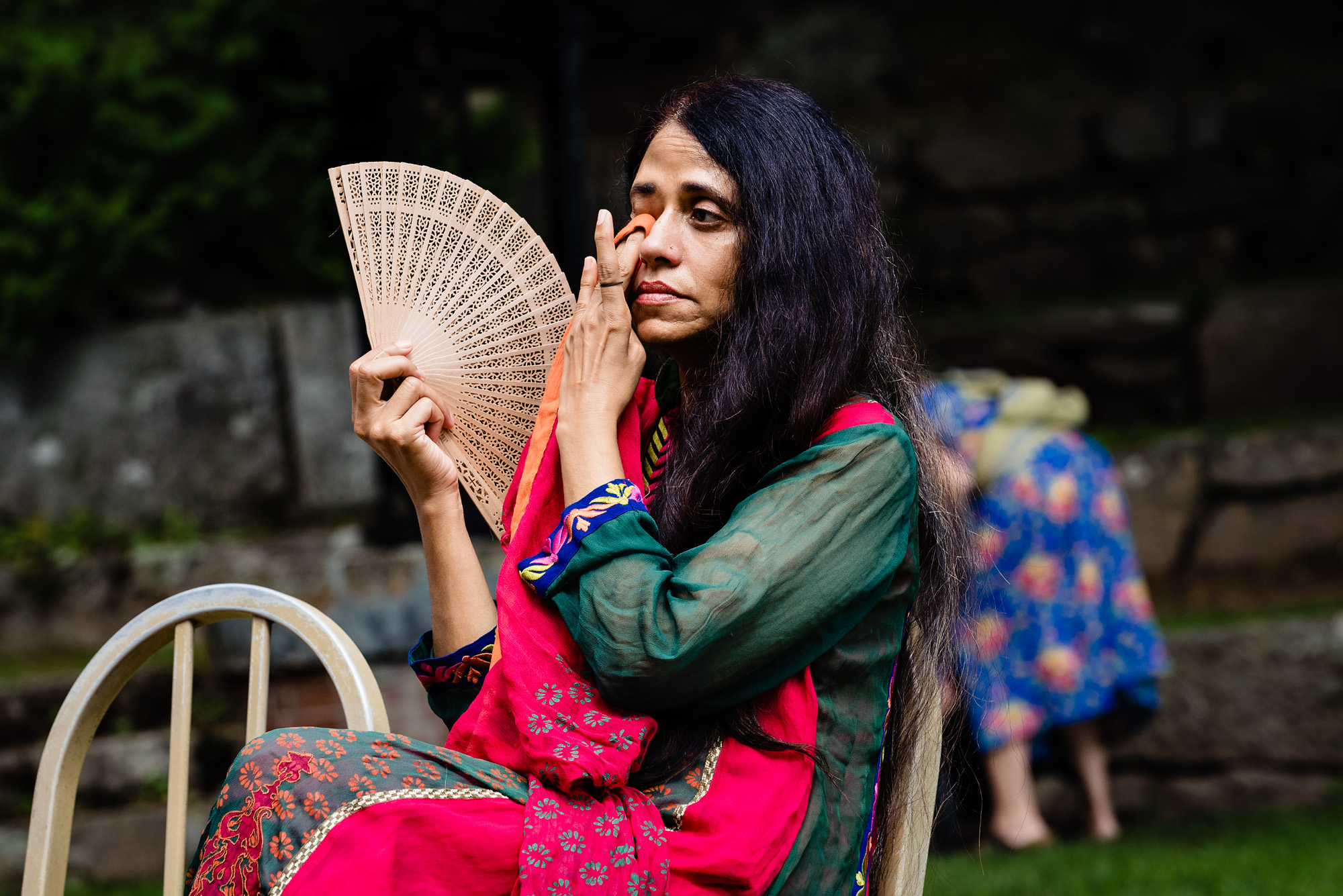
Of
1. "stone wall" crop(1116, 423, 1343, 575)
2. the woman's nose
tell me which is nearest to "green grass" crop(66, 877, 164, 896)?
the woman's nose

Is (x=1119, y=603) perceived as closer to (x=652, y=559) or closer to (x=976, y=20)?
(x=652, y=559)

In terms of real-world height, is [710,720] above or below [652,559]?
below

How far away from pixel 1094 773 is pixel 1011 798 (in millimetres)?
282

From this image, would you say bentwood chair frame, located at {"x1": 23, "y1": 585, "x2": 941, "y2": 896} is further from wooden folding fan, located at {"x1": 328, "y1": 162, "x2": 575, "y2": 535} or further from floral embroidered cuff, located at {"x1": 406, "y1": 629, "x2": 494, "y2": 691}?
wooden folding fan, located at {"x1": 328, "y1": 162, "x2": 575, "y2": 535}

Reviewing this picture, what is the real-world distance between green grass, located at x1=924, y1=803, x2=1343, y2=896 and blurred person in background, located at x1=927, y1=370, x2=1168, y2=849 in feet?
0.79

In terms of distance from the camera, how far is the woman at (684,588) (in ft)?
4.18

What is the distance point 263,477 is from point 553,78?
1.88m

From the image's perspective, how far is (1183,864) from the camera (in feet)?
11.0

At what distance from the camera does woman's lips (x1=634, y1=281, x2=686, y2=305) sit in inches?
59.9

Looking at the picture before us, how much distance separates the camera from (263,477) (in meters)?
4.62

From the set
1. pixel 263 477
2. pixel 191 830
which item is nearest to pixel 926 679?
pixel 191 830

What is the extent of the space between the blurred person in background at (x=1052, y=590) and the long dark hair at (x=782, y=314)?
2.33 metres

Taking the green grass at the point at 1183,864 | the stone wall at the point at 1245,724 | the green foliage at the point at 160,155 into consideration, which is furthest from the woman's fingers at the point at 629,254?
the stone wall at the point at 1245,724

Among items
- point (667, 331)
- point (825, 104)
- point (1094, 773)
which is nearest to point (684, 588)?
point (667, 331)
